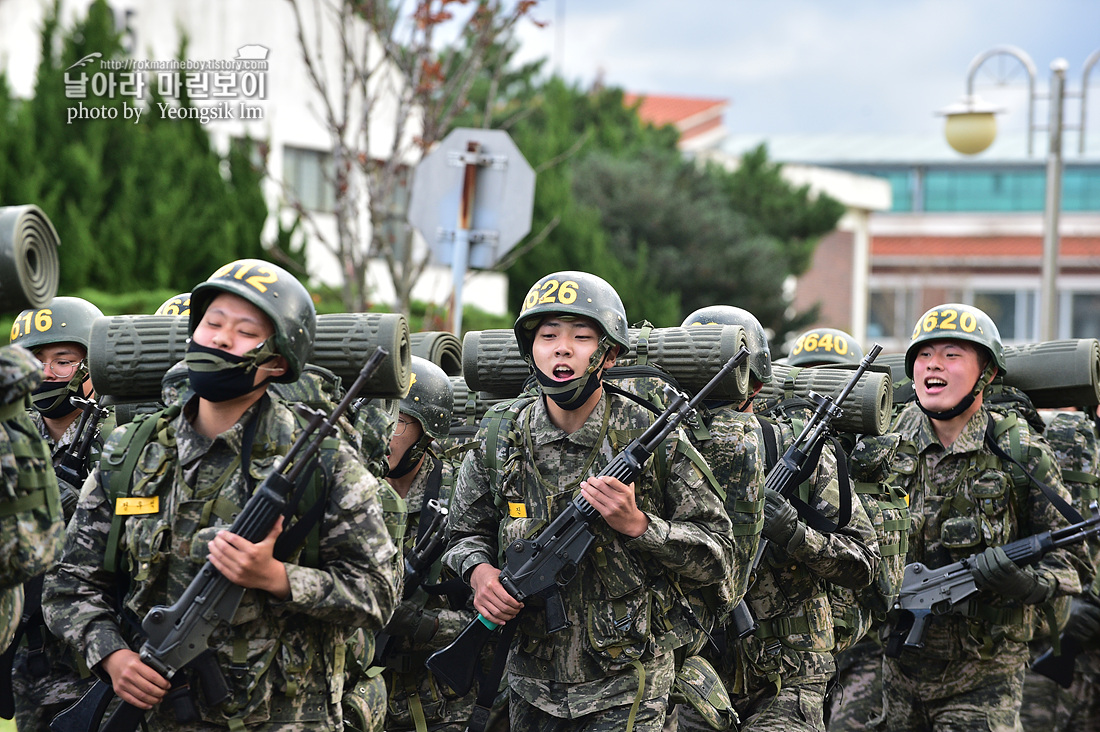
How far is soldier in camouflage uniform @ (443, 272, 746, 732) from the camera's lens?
5.16 meters

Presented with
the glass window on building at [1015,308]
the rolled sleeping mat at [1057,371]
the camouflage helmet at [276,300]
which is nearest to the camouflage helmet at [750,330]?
the rolled sleeping mat at [1057,371]

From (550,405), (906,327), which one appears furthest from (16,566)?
(906,327)

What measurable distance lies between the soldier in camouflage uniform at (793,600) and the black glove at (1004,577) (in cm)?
81

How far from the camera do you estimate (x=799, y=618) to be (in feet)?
21.4

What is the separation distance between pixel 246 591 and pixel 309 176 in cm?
2216

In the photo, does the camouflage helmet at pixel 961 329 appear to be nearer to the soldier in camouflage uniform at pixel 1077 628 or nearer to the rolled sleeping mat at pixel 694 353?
the soldier in camouflage uniform at pixel 1077 628

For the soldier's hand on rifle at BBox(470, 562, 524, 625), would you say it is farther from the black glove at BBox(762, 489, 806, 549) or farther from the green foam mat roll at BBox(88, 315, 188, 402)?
the black glove at BBox(762, 489, 806, 549)

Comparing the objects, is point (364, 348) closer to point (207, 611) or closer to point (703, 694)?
point (207, 611)

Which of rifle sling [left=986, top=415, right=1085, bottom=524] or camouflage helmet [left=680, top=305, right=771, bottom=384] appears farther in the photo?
rifle sling [left=986, top=415, right=1085, bottom=524]

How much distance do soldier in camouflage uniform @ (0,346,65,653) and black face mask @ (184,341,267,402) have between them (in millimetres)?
469

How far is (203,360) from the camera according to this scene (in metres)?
4.22

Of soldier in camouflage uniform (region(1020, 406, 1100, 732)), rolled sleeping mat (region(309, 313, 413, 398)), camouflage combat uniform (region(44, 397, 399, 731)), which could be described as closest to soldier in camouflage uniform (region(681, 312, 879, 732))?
soldier in camouflage uniform (region(1020, 406, 1100, 732))

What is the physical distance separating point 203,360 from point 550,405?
5.41 feet

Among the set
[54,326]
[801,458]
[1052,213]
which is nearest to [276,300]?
[54,326]
